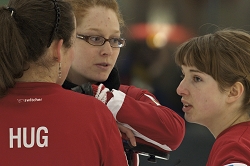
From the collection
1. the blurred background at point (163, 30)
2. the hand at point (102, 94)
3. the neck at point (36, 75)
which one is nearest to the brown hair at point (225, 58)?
the hand at point (102, 94)

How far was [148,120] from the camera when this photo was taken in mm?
1361

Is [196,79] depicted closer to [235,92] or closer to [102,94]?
[235,92]

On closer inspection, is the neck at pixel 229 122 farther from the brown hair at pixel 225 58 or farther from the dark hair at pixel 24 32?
the dark hair at pixel 24 32

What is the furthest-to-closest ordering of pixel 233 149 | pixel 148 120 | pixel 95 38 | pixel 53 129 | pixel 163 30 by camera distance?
1. pixel 163 30
2. pixel 95 38
3. pixel 148 120
4. pixel 233 149
5. pixel 53 129

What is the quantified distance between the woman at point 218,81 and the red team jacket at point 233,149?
0.06 metres

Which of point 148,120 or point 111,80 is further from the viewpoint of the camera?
point 111,80

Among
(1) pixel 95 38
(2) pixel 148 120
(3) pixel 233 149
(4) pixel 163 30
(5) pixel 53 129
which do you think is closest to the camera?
(5) pixel 53 129

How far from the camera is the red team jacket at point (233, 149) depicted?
110cm

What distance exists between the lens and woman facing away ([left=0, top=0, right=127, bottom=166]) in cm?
102

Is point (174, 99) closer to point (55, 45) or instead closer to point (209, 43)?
point (209, 43)

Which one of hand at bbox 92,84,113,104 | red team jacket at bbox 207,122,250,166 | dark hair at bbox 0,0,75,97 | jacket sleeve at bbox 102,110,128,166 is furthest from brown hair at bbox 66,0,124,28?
red team jacket at bbox 207,122,250,166

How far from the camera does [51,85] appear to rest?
1074 mm

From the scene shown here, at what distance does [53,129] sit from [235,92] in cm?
69

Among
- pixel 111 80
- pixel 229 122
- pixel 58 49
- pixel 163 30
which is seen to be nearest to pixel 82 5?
Answer: pixel 111 80
